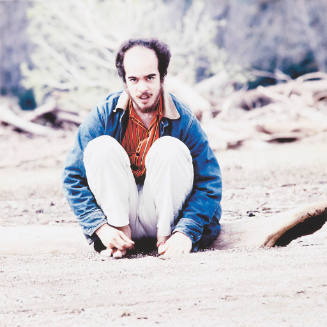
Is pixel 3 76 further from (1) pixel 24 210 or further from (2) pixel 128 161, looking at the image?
(2) pixel 128 161

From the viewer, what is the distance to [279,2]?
10.6 m

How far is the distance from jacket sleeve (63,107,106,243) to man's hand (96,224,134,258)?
4cm

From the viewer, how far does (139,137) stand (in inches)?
96.8

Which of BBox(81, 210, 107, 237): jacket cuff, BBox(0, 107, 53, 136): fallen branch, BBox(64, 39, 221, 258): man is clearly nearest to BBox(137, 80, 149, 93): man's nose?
BBox(64, 39, 221, 258): man

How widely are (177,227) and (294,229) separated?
0.58 m

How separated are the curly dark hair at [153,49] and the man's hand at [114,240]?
26.9 inches

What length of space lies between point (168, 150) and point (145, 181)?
0.20 m

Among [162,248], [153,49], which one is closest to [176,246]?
[162,248]

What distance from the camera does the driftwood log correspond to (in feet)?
→ 8.32

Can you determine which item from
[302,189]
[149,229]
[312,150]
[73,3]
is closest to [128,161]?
[149,229]

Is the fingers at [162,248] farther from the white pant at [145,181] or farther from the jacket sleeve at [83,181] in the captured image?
the jacket sleeve at [83,181]

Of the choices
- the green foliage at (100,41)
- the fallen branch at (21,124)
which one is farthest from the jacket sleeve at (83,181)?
the green foliage at (100,41)

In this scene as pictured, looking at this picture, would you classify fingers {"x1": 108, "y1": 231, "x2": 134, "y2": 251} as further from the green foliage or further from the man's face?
the green foliage

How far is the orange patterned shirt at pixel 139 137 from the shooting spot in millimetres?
2434
